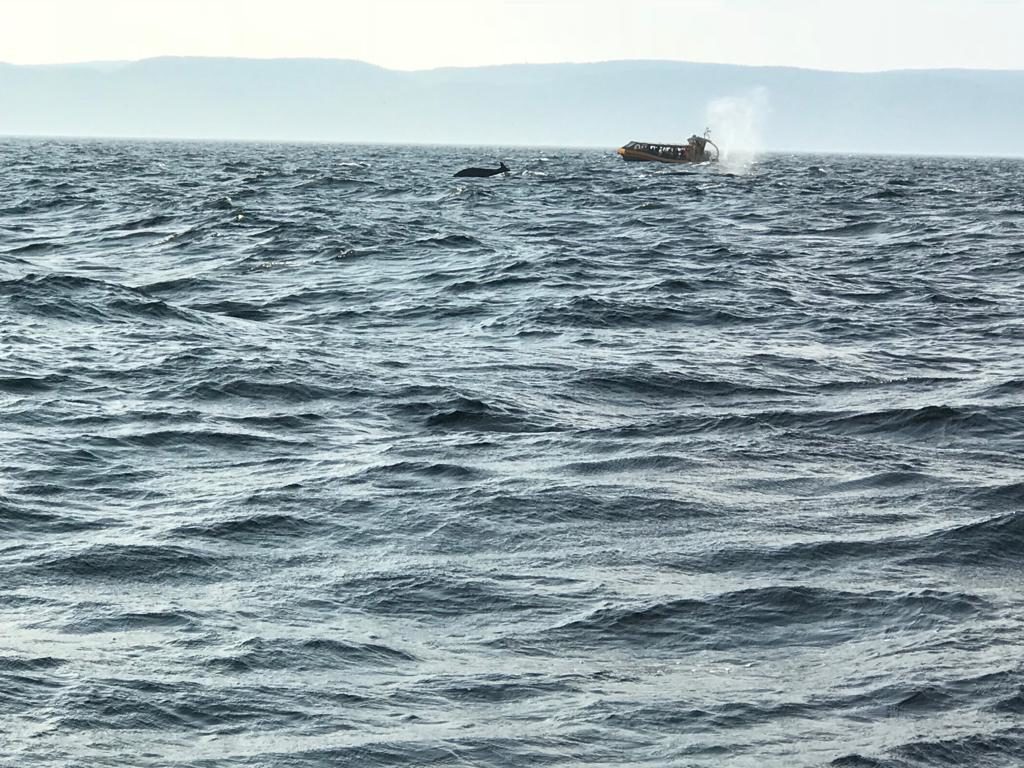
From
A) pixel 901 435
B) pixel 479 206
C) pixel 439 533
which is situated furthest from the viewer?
pixel 479 206

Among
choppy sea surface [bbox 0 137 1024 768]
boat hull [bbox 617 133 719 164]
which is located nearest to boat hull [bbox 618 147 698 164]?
boat hull [bbox 617 133 719 164]

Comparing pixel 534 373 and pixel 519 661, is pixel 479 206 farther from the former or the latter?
pixel 519 661

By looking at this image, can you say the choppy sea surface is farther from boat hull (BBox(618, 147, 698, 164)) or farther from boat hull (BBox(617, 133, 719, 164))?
boat hull (BBox(618, 147, 698, 164))

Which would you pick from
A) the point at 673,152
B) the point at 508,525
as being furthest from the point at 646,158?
the point at 508,525

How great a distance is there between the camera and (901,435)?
15.6 meters

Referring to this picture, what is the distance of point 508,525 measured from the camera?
39.7ft

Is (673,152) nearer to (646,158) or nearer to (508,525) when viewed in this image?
(646,158)

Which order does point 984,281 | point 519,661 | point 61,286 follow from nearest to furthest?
1. point 519,661
2. point 61,286
3. point 984,281

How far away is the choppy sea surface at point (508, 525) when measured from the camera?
8148mm

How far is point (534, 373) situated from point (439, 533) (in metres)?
7.50

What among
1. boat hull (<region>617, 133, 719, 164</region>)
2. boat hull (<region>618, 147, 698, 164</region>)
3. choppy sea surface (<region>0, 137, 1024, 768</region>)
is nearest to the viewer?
choppy sea surface (<region>0, 137, 1024, 768</region>)

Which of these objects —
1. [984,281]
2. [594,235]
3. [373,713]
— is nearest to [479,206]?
[594,235]

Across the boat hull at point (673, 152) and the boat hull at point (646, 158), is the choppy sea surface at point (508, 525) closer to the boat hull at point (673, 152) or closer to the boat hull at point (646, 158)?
the boat hull at point (673, 152)

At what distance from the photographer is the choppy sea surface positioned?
815 cm
